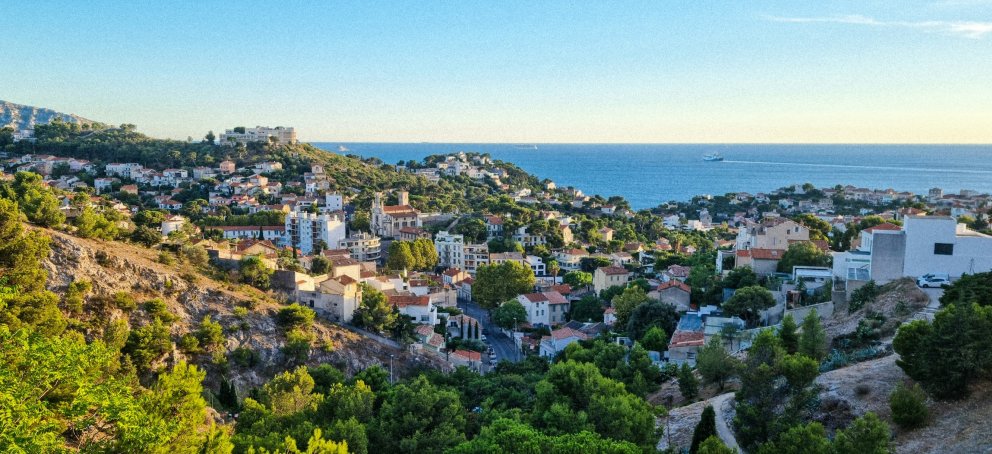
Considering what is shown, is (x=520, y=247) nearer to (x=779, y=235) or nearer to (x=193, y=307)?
(x=779, y=235)

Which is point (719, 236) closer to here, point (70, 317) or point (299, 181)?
point (299, 181)

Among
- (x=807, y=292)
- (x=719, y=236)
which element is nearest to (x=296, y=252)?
(x=807, y=292)

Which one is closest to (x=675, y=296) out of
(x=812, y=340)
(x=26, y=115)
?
(x=812, y=340)

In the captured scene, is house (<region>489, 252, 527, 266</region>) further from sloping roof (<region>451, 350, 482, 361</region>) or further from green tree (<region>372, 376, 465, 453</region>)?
green tree (<region>372, 376, 465, 453</region>)

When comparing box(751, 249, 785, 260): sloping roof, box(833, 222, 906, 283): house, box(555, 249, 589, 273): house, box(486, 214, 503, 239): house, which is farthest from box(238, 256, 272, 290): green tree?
box(486, 214, 503, 239): house

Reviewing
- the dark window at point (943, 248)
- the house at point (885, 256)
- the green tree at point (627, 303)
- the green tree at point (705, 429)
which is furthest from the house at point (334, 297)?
the dark window at point (943, 248)

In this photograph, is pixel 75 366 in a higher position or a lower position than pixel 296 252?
higher

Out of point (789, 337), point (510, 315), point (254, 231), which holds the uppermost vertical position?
point (789, 337)
